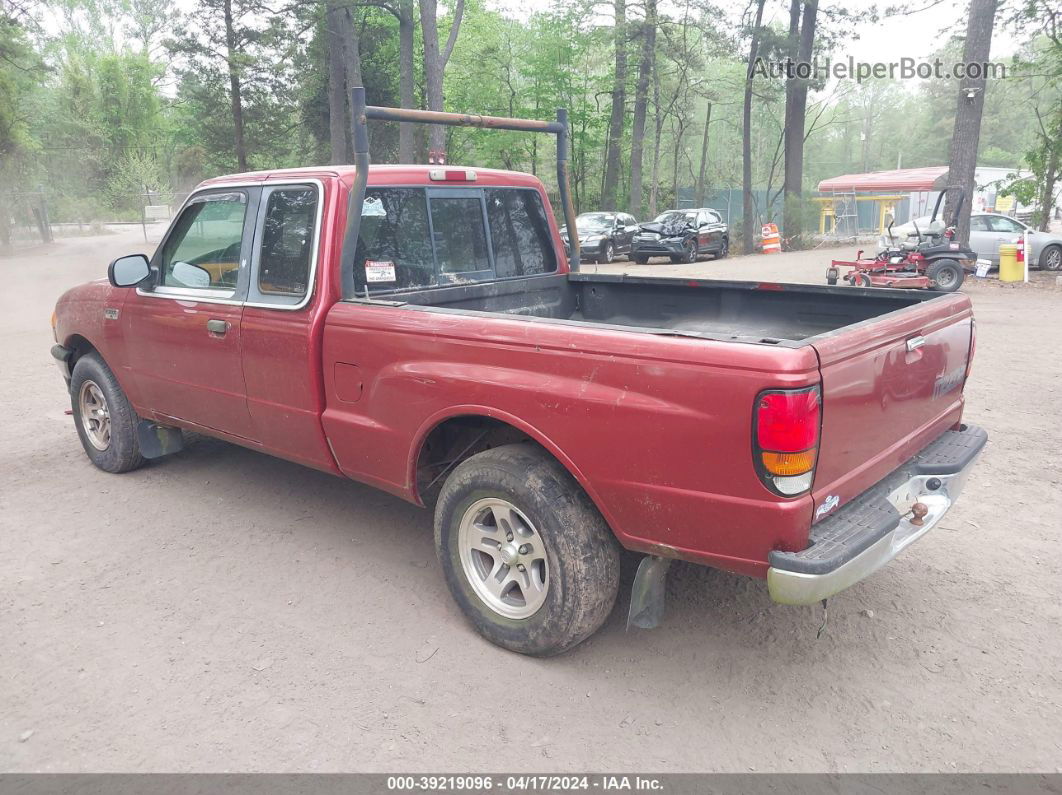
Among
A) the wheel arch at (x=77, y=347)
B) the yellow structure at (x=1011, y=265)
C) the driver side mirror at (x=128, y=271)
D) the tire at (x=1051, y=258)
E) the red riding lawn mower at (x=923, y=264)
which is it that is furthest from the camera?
the tire at (x=1051, y=258)

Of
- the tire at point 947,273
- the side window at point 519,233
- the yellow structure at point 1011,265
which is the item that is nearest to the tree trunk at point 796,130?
the yellow structure at point 1011,265

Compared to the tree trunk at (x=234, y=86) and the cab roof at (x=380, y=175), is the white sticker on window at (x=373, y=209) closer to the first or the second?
the cab roof at (x=380, y=175)

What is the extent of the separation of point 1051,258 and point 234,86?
24.7m

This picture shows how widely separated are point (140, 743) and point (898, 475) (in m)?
3.10

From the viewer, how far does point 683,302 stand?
472 cm

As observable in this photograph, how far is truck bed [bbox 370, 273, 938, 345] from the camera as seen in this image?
4.05 m

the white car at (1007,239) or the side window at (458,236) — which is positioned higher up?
the side window at (458,236)

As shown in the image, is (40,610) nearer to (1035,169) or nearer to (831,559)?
(831,559)

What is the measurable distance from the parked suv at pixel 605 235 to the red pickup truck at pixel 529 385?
1780 centimetres

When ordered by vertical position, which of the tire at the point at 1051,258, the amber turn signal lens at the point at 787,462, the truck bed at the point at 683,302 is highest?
the truck bed at the point at 683,302

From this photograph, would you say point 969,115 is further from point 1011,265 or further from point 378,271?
point 378,271

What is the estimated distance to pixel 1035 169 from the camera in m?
18.9

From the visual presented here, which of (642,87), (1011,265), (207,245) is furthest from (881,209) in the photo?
(207,245)

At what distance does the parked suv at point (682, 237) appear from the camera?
22.2 meters
